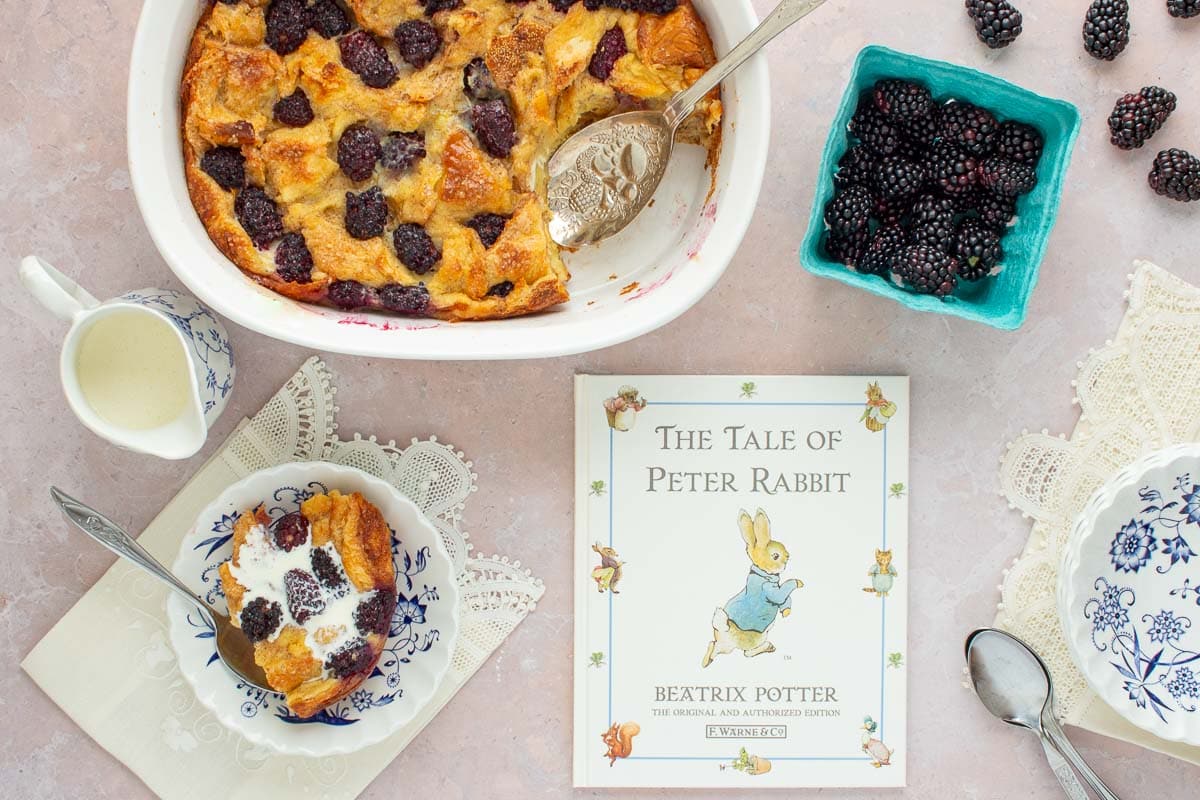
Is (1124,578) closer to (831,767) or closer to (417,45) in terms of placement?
(831,767)

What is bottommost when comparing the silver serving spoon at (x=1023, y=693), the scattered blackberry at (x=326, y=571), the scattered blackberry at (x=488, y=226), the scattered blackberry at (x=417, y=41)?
the silver serving spoon at (x=1023, y=693)

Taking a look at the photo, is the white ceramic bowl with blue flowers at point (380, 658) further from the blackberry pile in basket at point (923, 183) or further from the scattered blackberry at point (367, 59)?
the blackberry pile in basket at point (923, 183)

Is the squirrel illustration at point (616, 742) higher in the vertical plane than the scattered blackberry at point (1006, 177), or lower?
lower

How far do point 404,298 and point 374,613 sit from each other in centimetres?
51

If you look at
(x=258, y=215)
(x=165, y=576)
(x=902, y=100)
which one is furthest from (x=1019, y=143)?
(x=165, y=576)

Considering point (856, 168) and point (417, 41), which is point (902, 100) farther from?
point (417, 41)

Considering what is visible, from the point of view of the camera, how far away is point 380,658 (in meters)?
1.71

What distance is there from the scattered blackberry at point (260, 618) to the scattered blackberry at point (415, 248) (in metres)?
0.58

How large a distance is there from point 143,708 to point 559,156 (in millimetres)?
1187

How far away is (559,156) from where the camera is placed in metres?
1.59

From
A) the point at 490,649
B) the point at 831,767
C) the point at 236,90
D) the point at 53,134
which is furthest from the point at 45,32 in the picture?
the point at 831,767

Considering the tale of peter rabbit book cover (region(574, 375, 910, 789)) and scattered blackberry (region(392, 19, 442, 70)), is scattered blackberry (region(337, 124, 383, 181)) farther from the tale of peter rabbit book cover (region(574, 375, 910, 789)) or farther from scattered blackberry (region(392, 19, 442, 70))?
the tale of peter rabbit book cover (region(574, 375, 910, 789))

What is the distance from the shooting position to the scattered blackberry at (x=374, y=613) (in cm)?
161

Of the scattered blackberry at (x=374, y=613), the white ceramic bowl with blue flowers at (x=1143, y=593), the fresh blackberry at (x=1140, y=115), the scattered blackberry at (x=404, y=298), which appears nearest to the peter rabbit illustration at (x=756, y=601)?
the white ceramic bowl with blue flowers at (x=1143, y=593)
